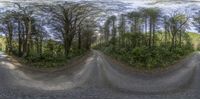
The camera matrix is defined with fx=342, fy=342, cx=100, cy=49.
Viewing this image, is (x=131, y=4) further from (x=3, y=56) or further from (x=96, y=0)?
(x=3, y=56)

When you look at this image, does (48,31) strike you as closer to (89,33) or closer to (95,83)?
(89,33)

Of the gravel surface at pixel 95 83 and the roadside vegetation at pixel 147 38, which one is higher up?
the roadside vegetation at pixel 147 38

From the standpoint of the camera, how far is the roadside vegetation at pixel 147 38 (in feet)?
9.27

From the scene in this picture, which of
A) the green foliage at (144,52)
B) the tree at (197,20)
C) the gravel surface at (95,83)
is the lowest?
the gravel surface at (95,83)

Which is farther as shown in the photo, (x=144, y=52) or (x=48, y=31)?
(x=48, y=31)

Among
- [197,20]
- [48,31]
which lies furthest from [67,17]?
[197,20]

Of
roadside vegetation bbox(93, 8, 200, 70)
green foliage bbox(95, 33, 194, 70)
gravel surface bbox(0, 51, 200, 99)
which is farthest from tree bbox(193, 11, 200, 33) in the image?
gravel surface bbox(0, 51, 200, 99)

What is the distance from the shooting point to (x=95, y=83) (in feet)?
9.46

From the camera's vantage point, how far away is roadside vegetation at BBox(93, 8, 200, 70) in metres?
2.82

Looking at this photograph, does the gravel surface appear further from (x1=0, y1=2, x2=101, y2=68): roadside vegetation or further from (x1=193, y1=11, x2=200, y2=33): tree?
(x1=193, y1=11, x2=200, y2=33): tree

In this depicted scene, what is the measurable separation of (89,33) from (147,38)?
491 mm

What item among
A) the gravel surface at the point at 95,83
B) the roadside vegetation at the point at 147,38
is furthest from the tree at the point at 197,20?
the gravel surface at the point at 95,83

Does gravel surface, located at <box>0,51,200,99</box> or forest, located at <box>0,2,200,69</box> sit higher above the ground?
forest, located at <box>0,2,200,69</box>

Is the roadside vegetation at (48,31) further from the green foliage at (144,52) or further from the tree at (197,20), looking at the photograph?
the tree at (197,20)
